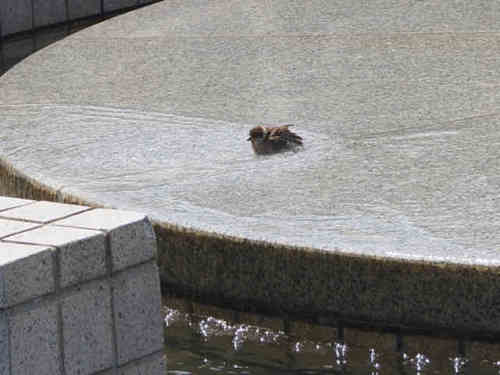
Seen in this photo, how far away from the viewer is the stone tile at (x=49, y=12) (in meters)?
7.84

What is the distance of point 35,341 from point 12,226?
0.28 metres

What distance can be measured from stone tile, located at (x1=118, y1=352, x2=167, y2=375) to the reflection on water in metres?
0.71

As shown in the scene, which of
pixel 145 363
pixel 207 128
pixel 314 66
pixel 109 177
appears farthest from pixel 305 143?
pixel 145 363

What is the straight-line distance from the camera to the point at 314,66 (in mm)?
5398

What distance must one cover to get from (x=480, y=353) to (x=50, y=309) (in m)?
1.42

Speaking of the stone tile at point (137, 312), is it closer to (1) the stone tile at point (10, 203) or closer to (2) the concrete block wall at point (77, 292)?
(2) the concrete block wall at point (77, 292)

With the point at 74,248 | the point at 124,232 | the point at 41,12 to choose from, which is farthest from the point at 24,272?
the point at 41,12

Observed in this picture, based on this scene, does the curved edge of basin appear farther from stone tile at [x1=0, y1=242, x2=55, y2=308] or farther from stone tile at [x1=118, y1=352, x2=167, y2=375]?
stone tile at [x1=0, y1=242, x2=55, y2=308]

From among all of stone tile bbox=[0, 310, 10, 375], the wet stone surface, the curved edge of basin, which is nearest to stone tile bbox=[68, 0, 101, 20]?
the wet stone surface

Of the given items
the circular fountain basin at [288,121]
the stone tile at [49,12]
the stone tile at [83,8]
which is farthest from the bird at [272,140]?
the stone tile at [83,8]

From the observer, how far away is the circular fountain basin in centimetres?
350

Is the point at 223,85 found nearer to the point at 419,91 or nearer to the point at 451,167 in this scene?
the point at 419,91

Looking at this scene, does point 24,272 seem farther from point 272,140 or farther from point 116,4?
point 116,4

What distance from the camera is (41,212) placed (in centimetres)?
240
